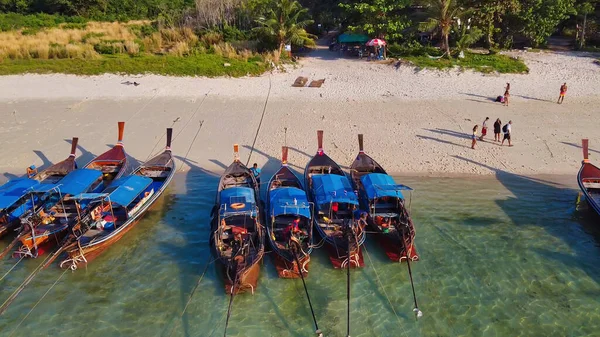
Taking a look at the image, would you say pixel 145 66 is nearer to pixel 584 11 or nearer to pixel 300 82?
pixel 300 82

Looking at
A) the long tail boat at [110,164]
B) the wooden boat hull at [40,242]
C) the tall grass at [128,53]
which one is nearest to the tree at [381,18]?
the tall grass at [128,53]

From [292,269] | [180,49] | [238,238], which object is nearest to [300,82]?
[180,49]

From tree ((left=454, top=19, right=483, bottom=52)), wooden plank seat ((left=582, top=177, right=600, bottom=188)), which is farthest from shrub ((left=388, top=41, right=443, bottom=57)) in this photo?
wooden plank seat ((left=582, top=177, right=600, bottom=188))

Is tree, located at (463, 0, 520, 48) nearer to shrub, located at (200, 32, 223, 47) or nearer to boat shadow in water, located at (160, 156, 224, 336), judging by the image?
shrub, located at (200, 32, 223, 47)

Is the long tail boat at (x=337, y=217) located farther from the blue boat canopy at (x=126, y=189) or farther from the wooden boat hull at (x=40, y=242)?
the wooden boat hull at (x=40, y=242)

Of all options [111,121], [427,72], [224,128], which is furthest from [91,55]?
[427,72]
